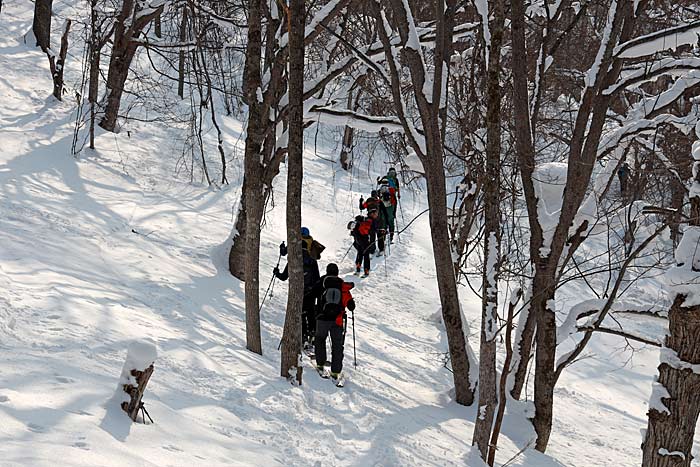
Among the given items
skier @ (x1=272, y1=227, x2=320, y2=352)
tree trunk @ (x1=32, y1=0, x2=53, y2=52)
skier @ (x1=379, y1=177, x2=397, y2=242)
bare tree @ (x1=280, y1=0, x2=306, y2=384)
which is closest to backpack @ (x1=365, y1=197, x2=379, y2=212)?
skier @ (x1=379, y1=177, x2=397, y2=242)

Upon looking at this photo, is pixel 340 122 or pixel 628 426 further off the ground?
pixel 340 122

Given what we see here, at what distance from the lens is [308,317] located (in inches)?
404

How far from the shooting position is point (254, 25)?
8.20 m

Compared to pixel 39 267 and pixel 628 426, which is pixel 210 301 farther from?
pixel 628 426

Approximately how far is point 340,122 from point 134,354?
5828mm

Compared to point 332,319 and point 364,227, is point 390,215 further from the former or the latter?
point 332,319

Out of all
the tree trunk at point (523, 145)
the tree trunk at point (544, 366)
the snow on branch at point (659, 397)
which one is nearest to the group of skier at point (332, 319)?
the tree trunk at point (523, 145)

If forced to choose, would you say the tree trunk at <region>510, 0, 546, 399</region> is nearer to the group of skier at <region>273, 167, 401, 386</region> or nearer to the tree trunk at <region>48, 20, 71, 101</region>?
the group of skier at <region>273, 167, 401, 386</region>

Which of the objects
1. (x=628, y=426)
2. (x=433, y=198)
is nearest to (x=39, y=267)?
(x=433, y=198)

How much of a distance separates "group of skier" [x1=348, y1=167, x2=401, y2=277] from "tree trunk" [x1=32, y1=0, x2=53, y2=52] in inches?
418

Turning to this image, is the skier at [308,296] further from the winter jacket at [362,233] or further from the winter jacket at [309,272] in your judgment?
the winter jacket at [362,233]

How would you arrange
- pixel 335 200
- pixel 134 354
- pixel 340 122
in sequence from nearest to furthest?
1. pixel 134 354
2. pixel 340 122
3. pixel 335 200

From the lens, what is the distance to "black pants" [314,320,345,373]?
29.1 feet

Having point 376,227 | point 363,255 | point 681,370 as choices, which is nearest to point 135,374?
point 681,370
